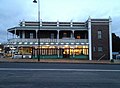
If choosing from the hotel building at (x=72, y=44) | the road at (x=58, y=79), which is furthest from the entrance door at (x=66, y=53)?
the road at (x=58, y=79)

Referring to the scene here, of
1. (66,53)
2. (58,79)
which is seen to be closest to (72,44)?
(66,53)

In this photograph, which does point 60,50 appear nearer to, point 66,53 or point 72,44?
point 66,53

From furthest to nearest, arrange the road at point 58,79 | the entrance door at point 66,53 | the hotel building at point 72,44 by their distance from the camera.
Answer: the entrance door at point 66,53 → the hotel building at point 72,44 → the road at point 58,79

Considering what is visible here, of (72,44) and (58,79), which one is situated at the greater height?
(72,44)

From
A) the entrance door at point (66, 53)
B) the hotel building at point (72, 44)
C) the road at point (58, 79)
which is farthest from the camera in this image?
the entrance door at point (66, 53)

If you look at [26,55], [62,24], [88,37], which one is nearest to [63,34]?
[62,24]

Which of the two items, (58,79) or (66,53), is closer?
(58,79)

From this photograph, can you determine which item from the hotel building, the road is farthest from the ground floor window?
the road

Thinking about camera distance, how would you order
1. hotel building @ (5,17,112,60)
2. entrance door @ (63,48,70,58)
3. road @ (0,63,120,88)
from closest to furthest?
road @ (0,63,120,88), hotel building @ (5,17,112,60), entrance door @ (63,48,70,58)

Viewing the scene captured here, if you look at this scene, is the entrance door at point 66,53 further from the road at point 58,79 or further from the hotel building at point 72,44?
the road at point 58,79

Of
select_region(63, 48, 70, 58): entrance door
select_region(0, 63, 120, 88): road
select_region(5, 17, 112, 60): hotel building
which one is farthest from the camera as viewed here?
select_region(63, 48, 70, 58): entrance door

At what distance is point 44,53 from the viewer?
4956 cm

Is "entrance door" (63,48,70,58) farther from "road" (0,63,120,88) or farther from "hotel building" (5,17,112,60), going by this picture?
"road" (0,63,120,88)

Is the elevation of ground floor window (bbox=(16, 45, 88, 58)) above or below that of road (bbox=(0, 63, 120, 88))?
above
